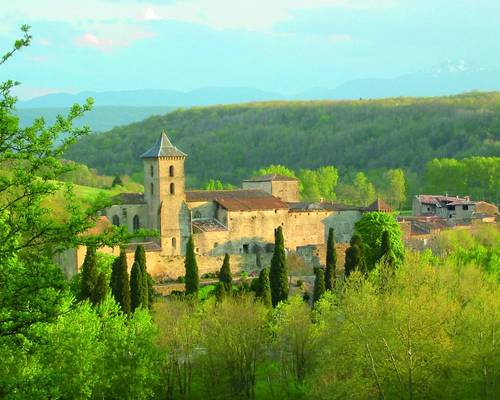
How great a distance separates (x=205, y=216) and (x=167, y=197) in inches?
131

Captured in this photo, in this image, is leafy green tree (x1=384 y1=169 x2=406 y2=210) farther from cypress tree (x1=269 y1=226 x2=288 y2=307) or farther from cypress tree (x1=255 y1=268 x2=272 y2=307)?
cypress tree (x1=255 y1=268 x2=272 y2=307)

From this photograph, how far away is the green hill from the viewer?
130 m

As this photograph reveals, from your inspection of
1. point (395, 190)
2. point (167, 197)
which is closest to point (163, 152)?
point (167, 197)

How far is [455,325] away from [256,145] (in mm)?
120251

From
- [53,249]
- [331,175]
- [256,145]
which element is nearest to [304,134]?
[256,145]

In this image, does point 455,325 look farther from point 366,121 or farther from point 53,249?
point 366,121

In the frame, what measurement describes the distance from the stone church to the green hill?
57.3 meters

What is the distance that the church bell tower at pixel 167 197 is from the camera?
57.9 metres

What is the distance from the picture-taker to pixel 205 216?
60812 mm

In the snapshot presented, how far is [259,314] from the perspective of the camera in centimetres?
3447

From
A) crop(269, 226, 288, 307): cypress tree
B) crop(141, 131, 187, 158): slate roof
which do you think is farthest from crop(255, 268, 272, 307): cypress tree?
crop(141, 131, 187, 158): slate roof

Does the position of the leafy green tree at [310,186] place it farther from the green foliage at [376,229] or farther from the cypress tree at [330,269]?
the cypress tree at [330,269]

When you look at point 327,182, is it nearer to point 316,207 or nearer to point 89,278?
point 316,207

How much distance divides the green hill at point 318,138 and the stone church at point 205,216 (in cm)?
5726
